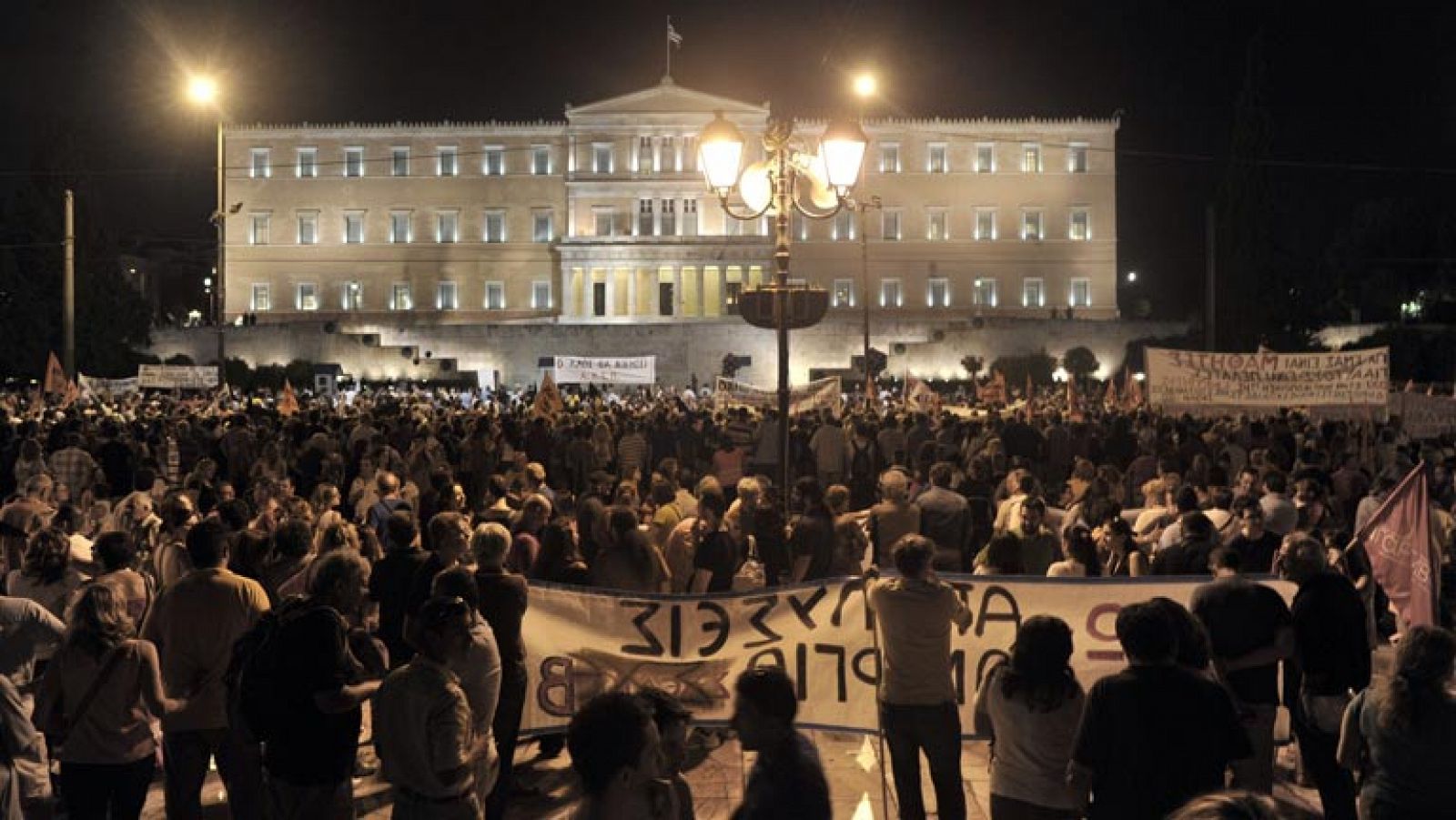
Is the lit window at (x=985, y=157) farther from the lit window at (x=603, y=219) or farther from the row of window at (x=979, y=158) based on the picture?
the lit window at (x=603, y=219)

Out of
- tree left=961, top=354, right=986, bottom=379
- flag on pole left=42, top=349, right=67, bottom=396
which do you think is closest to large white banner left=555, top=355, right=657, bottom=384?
flag on pole left=42, top=349, right=67, bottom=396

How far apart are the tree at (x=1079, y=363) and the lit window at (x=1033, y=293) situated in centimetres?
1175

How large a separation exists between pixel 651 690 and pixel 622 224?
6239cm

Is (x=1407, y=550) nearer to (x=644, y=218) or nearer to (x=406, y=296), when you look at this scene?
(x=644, y=218)

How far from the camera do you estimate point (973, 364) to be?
170 ft

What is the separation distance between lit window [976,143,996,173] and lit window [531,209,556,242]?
66.9ft

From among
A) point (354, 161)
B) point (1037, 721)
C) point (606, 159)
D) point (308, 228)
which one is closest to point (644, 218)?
point (606, 159)

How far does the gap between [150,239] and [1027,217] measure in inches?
2071

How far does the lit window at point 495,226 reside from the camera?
67062 mm

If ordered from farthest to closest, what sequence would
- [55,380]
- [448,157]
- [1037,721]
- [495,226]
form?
[495,226]
[448,157]
[55,380]
[1037,721]

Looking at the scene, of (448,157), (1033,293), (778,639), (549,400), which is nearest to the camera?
(778,639)

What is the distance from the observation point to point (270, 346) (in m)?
56.1

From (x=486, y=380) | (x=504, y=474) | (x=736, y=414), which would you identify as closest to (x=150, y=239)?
(x=486, y=380)

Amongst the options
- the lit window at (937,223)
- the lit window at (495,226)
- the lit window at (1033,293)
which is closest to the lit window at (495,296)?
the lit window at (495,226)
